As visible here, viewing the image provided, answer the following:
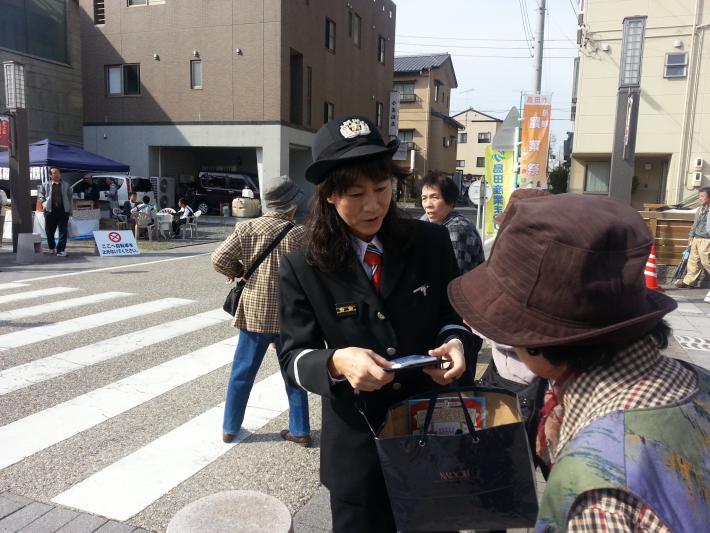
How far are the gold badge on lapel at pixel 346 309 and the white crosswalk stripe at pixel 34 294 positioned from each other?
26.3 ft

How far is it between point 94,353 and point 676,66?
1923 cm

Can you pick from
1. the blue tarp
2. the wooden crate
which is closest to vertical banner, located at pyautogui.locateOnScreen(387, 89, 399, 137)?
the blue tarp

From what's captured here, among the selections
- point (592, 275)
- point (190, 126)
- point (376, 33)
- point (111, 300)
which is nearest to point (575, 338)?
point (592, 275)

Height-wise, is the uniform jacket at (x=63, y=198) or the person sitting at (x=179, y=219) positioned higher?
the uniform jacket at (x=63, y=198)

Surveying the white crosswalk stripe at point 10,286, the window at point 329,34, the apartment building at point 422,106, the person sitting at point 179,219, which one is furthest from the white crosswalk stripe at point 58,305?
the apartment building at point 422,106

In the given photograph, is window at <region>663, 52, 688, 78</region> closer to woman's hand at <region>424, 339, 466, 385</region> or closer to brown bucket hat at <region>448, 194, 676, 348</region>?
woman's hand at <region>424, 339, 466, 385</region>

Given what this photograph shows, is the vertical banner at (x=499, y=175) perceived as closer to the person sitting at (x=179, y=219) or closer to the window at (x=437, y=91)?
the person sitting at (x=179, y=219)

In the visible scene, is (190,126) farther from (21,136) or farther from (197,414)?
(197,414)

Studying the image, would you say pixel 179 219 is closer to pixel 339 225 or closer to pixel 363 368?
pixel 339 225

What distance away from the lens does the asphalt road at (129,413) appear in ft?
10.8

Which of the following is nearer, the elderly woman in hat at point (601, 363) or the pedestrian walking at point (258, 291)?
the elderly woman in hat at point (601, 363)

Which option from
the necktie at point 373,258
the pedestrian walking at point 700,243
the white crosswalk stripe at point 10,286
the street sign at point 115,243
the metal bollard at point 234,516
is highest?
the necktie at point 373,258

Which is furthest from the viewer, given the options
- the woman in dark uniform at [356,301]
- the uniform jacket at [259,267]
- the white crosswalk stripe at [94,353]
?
the white crosswalk stripe at [94,353]

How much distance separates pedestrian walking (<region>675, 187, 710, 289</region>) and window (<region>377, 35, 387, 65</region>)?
28915 millimetres
